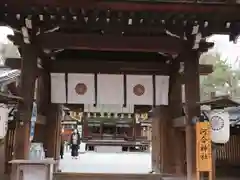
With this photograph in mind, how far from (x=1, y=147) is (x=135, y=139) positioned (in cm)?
1618

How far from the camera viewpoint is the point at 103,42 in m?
7.03

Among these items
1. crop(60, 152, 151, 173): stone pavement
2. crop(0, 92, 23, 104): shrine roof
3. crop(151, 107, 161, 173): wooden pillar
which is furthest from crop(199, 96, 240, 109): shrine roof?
crop(60, 152, 151, 173): stone pavement

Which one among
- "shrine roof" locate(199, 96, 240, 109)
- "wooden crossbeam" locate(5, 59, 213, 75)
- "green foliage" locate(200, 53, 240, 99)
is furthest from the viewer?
"green foliage" locate(200, 53, 240, 99)

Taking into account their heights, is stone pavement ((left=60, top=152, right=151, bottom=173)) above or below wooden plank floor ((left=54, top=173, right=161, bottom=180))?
below

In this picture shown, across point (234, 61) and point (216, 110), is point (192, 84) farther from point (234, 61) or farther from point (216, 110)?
point (234, 61)

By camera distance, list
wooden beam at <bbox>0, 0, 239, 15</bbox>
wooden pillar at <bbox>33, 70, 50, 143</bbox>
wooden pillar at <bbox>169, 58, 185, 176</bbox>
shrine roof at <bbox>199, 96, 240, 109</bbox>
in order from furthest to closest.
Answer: wooden pillar at <bbox>169, 58, 185, 176</bbox> → wooden pillar at <bbox>33, 70, 50, 143</bbox> → shrine roof at <bbox>199, 96, 240, 109</bbox> → wooden beam at <bbox>0, 0, 239, 15</bbox>

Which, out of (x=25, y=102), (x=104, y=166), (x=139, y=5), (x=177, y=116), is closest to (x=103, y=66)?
(x=177, y=116)

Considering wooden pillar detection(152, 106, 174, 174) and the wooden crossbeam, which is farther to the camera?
wooden pillar detection(152, 106, 174, 174)

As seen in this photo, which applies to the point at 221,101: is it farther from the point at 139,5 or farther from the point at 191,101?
the point at 139,5

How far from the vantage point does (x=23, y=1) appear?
5.70 m

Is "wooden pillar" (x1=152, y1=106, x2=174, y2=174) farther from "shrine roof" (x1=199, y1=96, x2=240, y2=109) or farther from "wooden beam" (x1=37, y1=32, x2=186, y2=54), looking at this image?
"wooden beam" (x1=37, y1=32, x2=186, y2=54)

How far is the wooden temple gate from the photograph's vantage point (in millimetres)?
5824

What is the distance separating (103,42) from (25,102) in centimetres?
196

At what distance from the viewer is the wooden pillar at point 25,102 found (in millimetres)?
6676
